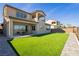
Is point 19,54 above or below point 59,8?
below

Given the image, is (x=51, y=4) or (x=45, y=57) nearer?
(x=45, y=57)

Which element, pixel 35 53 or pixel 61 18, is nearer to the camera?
pixel 35 53

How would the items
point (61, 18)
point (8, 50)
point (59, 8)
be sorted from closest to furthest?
point (8, 50)
point (59, 8)
point (61, 18)

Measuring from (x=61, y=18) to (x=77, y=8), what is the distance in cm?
157

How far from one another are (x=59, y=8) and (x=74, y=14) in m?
1.48

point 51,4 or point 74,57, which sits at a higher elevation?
point 51,4

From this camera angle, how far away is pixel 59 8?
26.7ft

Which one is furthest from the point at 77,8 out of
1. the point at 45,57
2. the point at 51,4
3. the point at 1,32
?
the point at 1,32

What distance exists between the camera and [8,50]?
6.00 m

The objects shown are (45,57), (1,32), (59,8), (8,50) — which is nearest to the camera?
(45,57)

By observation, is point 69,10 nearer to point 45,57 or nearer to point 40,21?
point 45,57

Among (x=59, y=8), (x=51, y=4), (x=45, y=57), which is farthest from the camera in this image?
(x=59, y=8)

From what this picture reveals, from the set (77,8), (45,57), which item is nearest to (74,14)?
(77,8)

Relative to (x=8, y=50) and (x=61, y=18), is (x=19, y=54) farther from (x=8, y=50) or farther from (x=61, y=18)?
(x=61, y=18)
